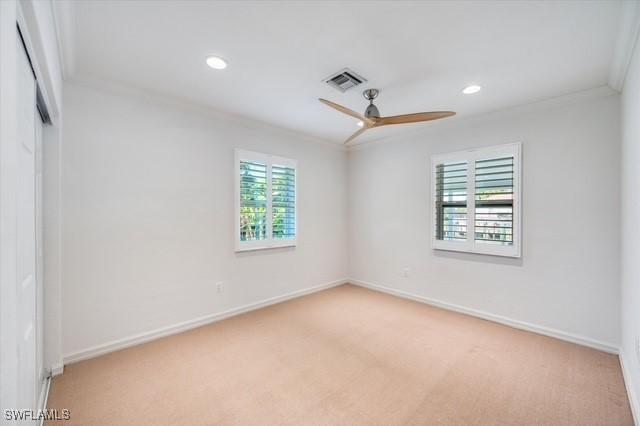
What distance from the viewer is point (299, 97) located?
3.00m

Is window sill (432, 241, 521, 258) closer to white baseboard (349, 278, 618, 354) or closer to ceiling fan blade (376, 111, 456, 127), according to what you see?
white baseboard (349, 278, 618, 354)

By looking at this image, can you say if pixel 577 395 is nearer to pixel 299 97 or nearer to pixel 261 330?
pixel 261 330

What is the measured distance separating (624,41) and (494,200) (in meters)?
1.80

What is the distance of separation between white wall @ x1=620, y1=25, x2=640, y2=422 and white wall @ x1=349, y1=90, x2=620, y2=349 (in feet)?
0.74

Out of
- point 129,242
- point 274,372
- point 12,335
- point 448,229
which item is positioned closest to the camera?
point 12,335

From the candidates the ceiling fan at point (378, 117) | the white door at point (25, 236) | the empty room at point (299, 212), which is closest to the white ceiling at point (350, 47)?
the empty room at point (299, 212)

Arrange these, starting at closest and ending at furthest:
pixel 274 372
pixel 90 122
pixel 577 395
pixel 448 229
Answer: pixel 577 395
pixel 274 372
pixel 90 122
pixel 448 229

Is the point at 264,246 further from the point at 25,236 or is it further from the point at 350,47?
the point at 350,47

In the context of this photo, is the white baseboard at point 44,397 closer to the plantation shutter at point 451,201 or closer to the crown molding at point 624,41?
the plantation shutter at point 451,201

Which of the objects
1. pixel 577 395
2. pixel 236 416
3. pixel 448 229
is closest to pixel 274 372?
pixel 236 416

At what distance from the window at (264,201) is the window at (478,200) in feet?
7.10

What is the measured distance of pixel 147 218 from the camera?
2.89 meters

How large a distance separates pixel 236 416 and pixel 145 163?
252cm

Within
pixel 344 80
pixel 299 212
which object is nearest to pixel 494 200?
pixel 344 80
